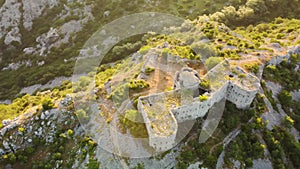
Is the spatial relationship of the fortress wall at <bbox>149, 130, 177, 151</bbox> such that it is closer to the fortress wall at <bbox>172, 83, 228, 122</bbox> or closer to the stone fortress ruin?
the stone fortress ruin

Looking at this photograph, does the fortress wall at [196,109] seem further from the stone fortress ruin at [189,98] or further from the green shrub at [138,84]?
the green shrub at [138,84]

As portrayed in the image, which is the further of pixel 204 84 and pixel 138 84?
pixel 138 84

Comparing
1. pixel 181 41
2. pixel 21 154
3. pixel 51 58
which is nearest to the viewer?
pixel 21 154

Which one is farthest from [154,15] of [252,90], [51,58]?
[252,90]

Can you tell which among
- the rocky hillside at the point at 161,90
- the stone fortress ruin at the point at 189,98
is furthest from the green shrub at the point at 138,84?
the stone fortress ruin at the point at 189,98

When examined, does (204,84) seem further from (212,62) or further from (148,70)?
(148,70)

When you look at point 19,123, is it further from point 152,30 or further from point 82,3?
point 82,3

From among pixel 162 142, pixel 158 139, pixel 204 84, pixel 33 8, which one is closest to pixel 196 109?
pixel 204 84
